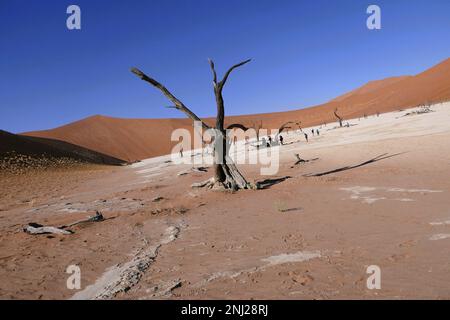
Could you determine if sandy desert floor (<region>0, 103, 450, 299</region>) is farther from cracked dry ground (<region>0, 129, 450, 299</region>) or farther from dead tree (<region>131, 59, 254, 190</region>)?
dead tree (<region>131, 59, 254, 190</region>)

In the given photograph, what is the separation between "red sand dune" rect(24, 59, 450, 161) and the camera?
59.9m

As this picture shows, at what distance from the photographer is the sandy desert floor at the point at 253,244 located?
441cm

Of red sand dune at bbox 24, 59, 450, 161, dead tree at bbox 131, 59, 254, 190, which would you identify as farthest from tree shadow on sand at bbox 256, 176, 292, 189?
red sand dune at bbox 24, 59, 450, 161

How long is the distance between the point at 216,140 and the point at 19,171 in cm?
2268

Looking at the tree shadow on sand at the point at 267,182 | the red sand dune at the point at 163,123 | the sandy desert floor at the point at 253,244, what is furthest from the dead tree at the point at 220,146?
the red sand dune at the point at 163,123

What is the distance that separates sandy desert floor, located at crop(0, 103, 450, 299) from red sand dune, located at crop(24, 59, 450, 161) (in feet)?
155

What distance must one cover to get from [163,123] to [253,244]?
296 ft

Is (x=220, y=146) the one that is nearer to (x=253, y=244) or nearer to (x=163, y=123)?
(x=253, y=244)

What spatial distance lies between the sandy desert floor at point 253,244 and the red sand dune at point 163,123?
1860 inches

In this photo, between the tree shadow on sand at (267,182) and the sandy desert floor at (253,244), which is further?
the tree shadow on sand at (267,182)

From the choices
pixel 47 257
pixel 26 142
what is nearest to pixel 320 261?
pixel 47 257

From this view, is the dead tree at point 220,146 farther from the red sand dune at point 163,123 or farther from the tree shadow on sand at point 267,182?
the red sand dune at point 163,123

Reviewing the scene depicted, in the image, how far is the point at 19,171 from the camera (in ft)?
94.7

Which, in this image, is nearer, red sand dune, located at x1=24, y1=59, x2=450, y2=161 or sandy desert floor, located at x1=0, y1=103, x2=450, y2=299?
sandy desert floor, located at x1=0, y1=103, x2=450, y2=299
